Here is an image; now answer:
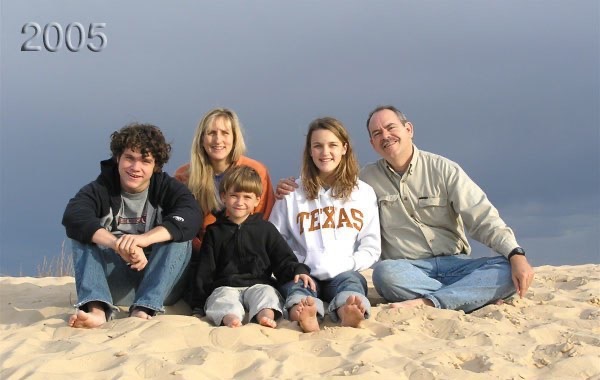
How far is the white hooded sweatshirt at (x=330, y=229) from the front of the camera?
5.08 m

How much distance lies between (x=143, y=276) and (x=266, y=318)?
1.10 metres

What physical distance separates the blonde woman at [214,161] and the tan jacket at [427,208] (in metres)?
0.97

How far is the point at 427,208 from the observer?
5.60 m

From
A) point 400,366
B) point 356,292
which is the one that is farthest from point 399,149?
point 400,366

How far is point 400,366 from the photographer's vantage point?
3896 mm

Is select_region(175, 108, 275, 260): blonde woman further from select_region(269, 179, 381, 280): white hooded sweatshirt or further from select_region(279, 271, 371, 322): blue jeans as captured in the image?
select_region(279, 271, 371, 322): blue jeans

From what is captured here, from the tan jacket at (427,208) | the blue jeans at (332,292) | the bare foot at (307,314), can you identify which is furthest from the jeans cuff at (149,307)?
the tan jacket at (427,208)

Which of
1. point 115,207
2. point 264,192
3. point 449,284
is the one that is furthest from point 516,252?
point 115,207

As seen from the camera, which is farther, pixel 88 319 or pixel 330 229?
pixel 330 229

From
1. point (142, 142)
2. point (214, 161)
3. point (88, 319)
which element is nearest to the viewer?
point (88, 319)

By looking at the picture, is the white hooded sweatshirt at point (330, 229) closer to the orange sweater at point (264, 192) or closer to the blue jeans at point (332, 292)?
the blue jeans at point (332, 292)

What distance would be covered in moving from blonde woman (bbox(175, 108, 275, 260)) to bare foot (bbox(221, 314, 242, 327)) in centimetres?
104

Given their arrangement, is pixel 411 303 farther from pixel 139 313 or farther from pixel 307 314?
pixel 139 313

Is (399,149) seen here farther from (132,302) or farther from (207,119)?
(132,302)
